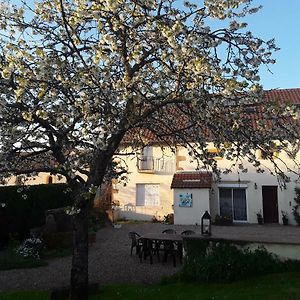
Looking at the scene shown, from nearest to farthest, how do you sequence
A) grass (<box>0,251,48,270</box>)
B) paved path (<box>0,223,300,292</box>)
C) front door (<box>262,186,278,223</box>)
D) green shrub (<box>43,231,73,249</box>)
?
paved path (<box>0,223,300,292</box>)
grass (<box>0,251,48,270</box>)
green shrub (<box>43,231,73,249</box>)
front door (<box>262,186,278,223</box>)

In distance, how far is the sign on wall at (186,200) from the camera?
21.5 metres

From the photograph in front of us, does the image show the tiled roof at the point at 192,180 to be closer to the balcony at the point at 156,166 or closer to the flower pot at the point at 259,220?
the balcony at the point at 156,166

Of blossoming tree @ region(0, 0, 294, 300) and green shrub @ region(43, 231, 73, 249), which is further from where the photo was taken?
green shrub @ region(43, 231, 73, 249)

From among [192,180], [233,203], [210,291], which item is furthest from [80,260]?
[233,203]

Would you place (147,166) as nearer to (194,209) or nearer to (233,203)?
(194,209)

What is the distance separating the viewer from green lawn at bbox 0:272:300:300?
695cm

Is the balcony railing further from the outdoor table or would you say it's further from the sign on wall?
the outdoor table

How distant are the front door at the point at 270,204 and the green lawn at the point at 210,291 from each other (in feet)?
45.9

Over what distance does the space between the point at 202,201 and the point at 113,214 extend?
5.27 m

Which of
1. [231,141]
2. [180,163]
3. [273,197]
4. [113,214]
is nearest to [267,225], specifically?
[273,197]

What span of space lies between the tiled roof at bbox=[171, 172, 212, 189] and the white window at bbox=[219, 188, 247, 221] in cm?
125

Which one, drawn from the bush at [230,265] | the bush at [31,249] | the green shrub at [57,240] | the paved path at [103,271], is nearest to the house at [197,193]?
the green shrub at [57,240]

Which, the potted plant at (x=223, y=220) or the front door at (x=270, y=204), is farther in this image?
the front door at (x=270, y=204)

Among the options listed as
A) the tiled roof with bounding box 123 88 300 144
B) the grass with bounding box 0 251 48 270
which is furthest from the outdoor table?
Answer: the tiled roof with bounding box 123 88 300 144
